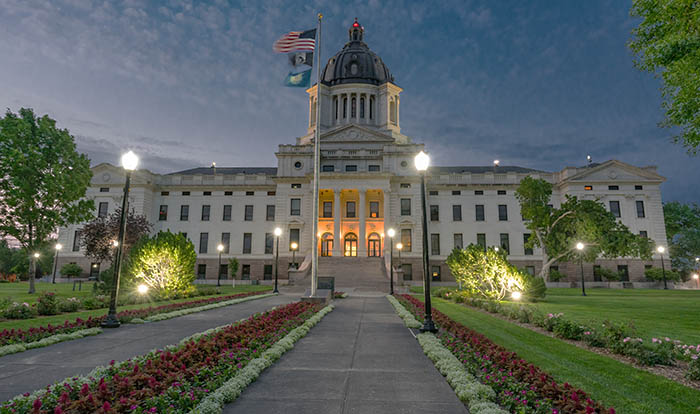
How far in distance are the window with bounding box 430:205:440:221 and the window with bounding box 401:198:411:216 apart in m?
3.90

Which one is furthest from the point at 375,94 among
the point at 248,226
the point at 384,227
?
the point at 248,226

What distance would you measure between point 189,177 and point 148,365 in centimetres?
5404

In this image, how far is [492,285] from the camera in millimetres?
21609

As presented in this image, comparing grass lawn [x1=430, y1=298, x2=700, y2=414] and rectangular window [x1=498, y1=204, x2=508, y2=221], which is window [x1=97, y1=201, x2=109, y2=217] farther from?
→ grass lawn [x1=430, y1=298, x2=700, y2=414]

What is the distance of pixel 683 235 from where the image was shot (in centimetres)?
6350

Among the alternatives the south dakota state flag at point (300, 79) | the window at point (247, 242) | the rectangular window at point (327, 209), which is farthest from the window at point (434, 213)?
the south dakota state flag at point (300, 79)

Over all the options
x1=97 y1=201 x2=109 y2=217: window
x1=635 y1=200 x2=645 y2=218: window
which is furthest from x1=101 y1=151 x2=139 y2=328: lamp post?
x1=635 y1=200 x2=645 y2=218: window

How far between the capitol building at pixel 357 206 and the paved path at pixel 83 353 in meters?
34.2

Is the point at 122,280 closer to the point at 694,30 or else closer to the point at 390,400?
the point at 390,400

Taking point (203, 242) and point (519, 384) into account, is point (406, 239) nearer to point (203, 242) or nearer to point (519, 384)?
point (203, 242)

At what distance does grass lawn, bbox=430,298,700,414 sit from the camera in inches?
219

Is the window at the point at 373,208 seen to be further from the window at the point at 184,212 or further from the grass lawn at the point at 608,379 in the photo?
the grass lawn at the point at 608,379

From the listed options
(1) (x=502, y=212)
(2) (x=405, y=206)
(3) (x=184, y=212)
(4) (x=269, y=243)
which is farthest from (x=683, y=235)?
(3) (x=184, y=212)

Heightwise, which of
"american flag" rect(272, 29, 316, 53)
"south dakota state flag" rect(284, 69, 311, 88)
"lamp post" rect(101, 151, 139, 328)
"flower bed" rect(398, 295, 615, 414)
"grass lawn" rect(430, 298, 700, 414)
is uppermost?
"american flag" rect(272, 29, 316, 53)
